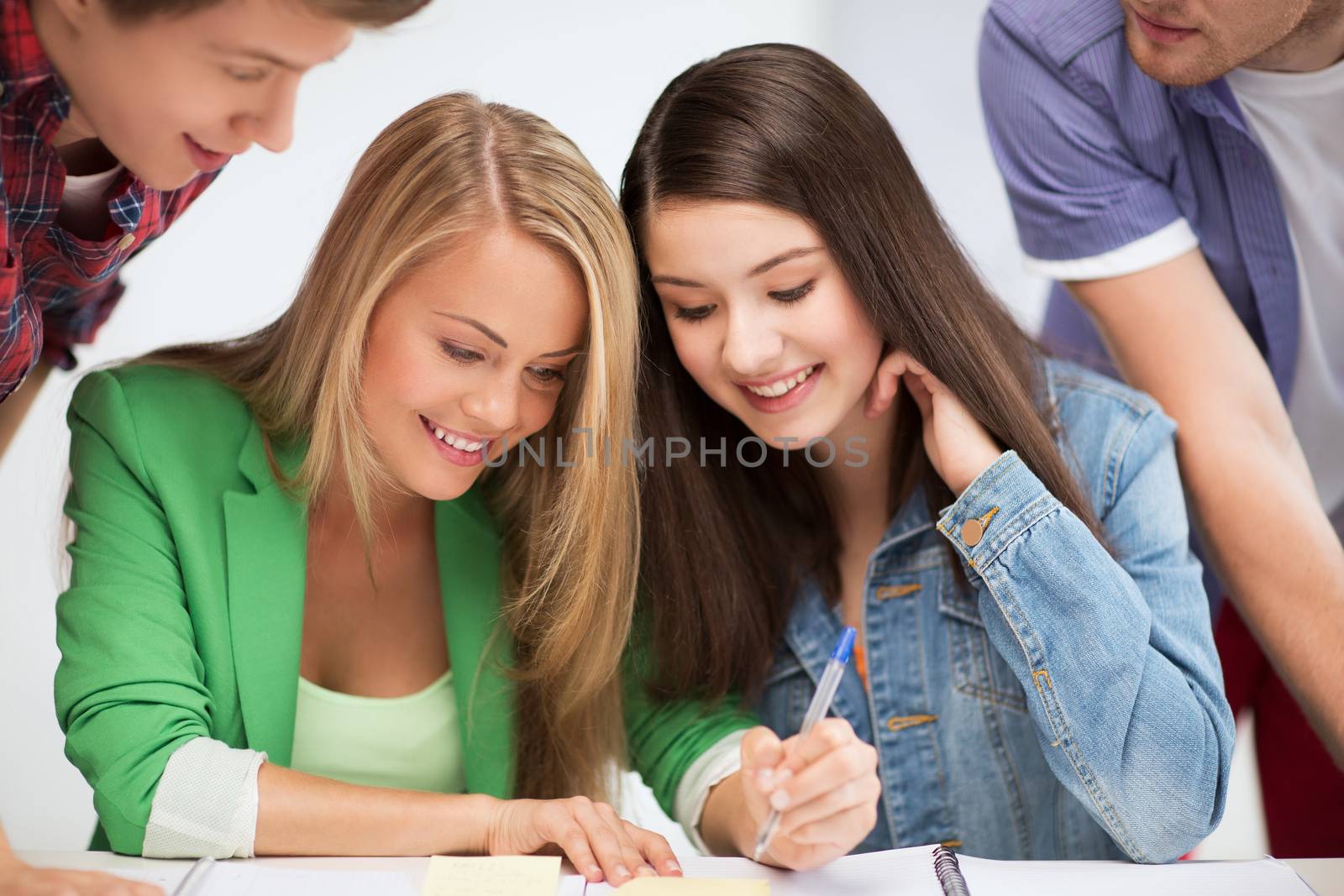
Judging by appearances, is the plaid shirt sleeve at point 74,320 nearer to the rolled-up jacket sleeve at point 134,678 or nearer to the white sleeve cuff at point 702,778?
the rolled-up jacket sleeve at point 134,678

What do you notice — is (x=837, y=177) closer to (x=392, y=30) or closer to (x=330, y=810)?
(x=392, y=30)

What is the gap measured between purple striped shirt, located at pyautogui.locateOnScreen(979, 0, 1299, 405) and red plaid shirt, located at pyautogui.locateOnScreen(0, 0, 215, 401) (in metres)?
1.09

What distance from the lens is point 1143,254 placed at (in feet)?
5.22

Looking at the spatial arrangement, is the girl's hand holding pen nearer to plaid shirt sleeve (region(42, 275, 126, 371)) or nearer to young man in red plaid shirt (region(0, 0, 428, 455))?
young man in red plaid shirt (region(0, 0, 428, 455))

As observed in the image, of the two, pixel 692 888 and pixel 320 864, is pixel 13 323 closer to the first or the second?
pixel 320 864

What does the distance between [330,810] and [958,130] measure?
2.36 meters

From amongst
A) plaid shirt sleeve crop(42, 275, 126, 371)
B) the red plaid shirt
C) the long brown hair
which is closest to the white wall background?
plaid shirt sleeve crop(42, 275, 126, 371)

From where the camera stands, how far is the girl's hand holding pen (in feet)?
3.60

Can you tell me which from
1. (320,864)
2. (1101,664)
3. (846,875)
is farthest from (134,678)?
(1101,664)

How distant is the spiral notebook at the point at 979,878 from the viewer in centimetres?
110

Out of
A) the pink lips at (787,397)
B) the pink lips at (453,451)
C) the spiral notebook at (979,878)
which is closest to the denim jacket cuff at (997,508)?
the pink lips at (787,397)

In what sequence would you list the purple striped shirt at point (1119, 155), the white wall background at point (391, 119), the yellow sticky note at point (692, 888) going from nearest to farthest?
the yellow sticky note at point (692, 888), the purple striped shirt at point (1119, 155), the white wall background at point (391, 119)

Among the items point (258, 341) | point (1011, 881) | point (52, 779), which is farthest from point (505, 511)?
point (52, 779)

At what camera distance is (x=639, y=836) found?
3.88 ft
